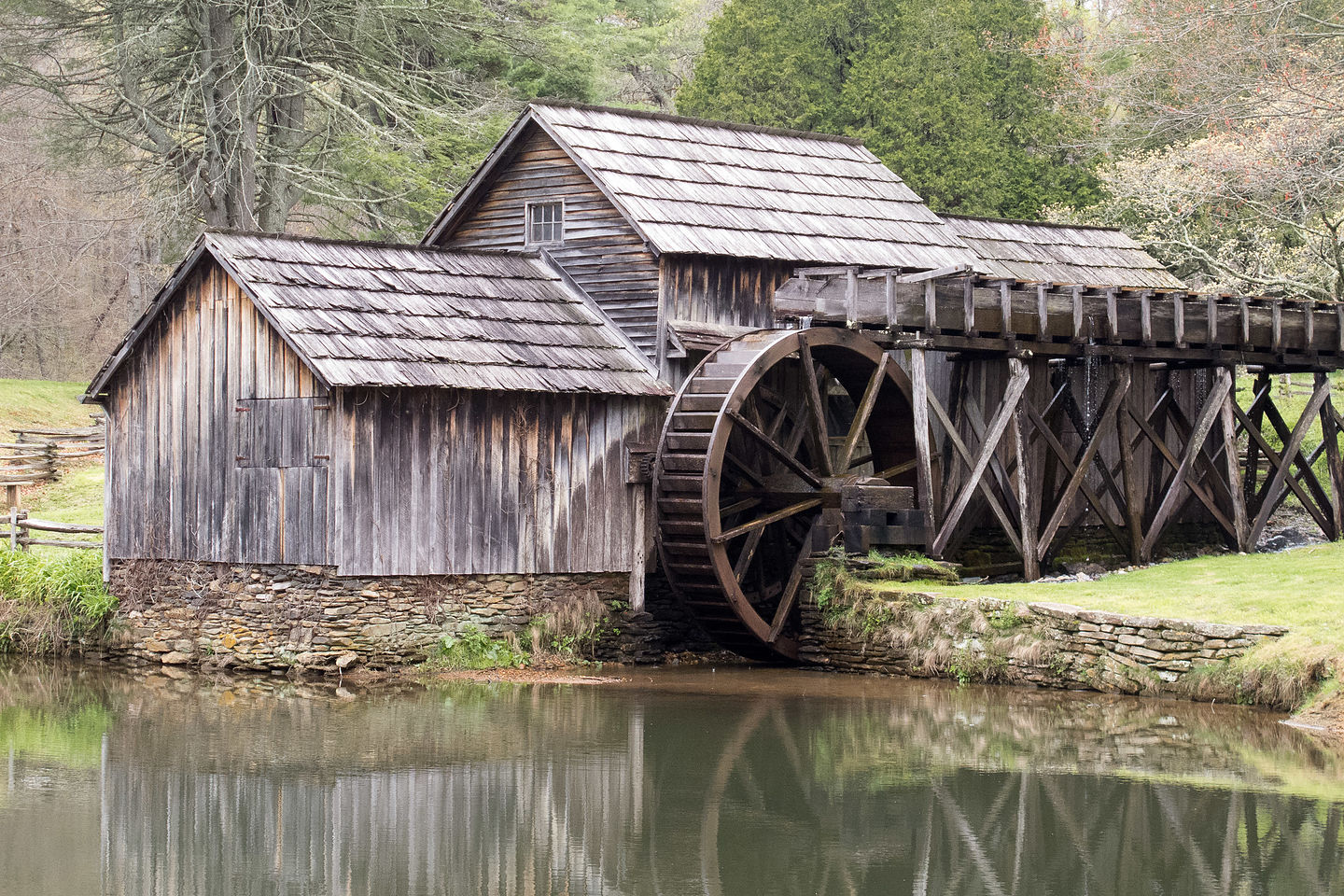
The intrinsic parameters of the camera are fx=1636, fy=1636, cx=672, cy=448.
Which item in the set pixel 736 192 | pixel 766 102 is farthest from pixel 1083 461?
pixel 766 102

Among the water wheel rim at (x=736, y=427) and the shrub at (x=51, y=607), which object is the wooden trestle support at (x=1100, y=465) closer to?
the water wheel rim at (x=736, y=427)

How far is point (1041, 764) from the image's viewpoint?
1162 cm

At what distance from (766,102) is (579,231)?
49.7 ft

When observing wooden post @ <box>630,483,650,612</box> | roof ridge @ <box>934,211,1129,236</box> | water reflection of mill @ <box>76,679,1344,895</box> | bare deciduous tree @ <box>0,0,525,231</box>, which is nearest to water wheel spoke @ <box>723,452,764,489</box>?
wooden post @ <box>630,483,650,612</box>

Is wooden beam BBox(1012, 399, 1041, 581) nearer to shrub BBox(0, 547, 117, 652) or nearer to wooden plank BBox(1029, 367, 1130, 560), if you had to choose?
wooden plank BBox(1029, 367, 1130, 560)

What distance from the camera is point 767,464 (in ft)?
65.3

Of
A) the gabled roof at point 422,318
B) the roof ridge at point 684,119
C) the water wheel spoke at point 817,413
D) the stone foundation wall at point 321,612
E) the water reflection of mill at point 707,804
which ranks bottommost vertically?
the water reflection of mill at point 707,804

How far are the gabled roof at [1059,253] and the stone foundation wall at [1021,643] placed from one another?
7076 mm

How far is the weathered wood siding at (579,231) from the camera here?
62.4 ft

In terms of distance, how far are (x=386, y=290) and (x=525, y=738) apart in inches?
263

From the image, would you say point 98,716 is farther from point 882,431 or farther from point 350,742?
point 882,431

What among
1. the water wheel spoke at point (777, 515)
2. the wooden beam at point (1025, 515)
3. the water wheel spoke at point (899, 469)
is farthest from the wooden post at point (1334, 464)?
the water wheel spoke at point (777, 515)

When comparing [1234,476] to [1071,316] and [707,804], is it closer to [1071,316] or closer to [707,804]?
[1071,316]

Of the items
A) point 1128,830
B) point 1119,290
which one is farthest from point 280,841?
point 1119,290
